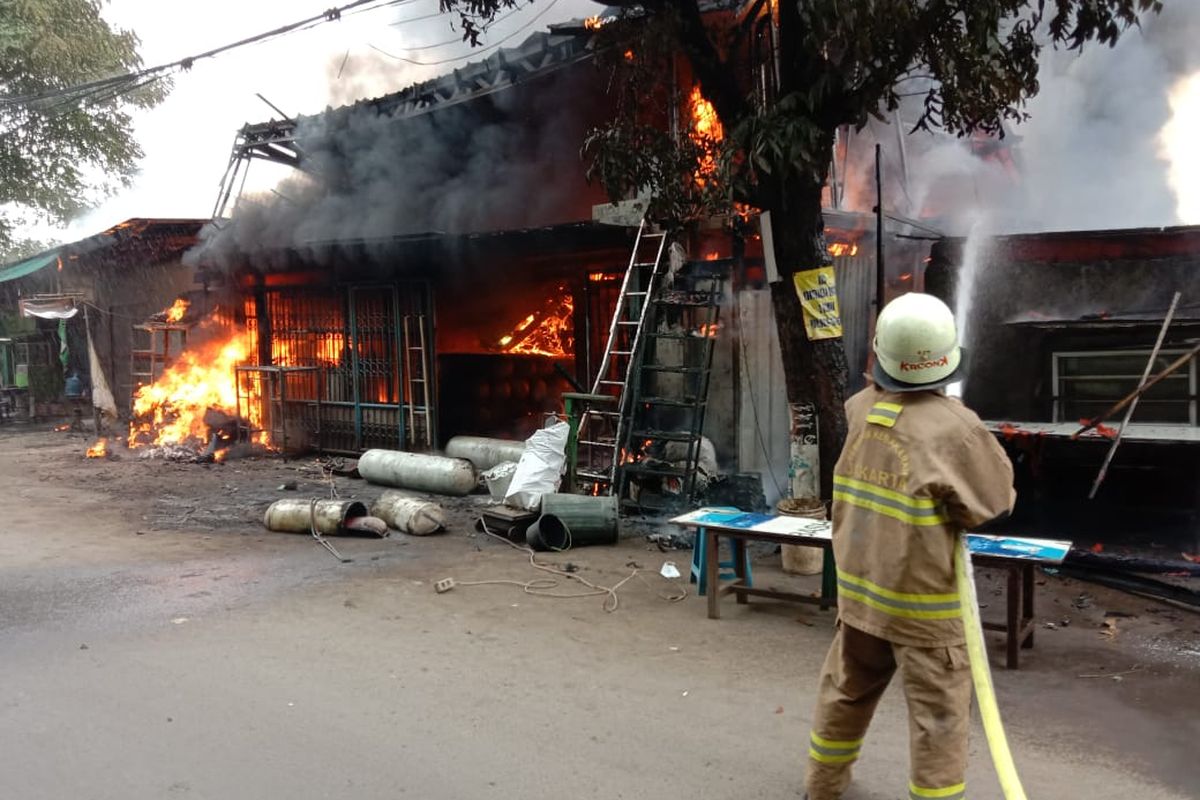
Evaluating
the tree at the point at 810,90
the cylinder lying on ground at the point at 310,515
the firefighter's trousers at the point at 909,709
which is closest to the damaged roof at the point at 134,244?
the cylinder lying on ground at the point at 310,515

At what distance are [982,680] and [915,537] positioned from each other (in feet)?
1.70

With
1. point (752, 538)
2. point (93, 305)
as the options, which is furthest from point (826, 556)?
point (93, 305)

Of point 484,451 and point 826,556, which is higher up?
point 484,451

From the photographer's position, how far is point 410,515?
28.2 ft

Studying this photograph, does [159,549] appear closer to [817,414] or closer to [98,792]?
[98,792]

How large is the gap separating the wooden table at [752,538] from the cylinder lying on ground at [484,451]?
5.34m

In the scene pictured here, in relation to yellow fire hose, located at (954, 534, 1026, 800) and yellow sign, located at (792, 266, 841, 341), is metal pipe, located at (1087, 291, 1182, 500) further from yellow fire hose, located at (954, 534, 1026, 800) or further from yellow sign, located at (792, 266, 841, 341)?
yellow fire hose, located at (954, 534, 1026, 800)

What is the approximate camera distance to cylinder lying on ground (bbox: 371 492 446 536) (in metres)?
8.55

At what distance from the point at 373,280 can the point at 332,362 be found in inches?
68.0

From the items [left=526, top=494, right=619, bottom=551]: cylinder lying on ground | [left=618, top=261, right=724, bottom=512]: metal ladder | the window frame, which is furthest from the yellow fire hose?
the window frame

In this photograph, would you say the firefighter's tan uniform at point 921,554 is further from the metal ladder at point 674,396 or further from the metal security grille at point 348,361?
the metal security grille at point 348,361

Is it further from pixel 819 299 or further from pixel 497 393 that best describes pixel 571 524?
pixel 497 393

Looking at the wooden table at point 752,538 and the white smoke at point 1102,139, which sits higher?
the white smoke at point 1102,139

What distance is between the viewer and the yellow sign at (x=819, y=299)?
6.86 m
